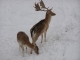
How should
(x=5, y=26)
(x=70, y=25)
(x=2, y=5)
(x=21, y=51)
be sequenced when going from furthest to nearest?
(x=2, y=5), (x=5, y=26), (x=70, y=25), (x=21, y=51)

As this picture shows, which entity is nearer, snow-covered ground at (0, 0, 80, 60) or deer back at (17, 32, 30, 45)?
deer back at (17, 32, 30, 45)

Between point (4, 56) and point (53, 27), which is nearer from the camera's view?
point (4, 56)

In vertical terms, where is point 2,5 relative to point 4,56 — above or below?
above

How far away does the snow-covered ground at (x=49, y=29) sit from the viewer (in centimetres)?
809

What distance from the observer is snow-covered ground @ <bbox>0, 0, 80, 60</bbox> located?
809 centimetres

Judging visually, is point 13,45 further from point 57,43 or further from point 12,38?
point 57,43

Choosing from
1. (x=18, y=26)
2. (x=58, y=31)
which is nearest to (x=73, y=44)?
(x=58, y=31)

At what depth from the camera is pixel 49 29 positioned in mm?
10242

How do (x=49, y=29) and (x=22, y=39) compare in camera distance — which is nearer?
(x=22, y=39)

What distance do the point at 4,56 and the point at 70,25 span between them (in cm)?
411

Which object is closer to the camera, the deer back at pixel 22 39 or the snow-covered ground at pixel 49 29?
the deer back at pixel 22 39

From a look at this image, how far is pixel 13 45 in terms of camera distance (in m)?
8.94

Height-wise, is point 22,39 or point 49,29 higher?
point 22,39

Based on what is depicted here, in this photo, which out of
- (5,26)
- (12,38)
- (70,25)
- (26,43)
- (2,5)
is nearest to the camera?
(26,43)
